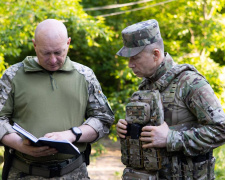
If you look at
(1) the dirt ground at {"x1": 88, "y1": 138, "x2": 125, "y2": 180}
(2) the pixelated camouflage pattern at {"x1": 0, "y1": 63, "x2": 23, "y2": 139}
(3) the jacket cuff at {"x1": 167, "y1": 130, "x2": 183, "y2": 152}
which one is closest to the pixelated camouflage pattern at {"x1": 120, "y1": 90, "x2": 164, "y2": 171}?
(3) the jacket cuff at {"x1": 167, "y1": 130, "x2": 183, "y2": 152}

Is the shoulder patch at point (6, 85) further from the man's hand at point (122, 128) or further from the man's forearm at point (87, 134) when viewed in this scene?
the man's hand at point (122, 128)

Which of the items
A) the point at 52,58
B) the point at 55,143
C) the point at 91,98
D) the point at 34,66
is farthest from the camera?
the point at 91,98

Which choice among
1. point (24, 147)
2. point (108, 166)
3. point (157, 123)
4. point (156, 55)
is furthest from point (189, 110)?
point (108, 166)

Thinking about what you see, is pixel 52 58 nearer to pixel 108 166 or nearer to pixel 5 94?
pixel 5 94

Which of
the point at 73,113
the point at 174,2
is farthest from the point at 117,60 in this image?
the point at 73,113

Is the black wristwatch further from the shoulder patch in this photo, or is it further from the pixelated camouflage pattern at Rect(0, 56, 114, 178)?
the shoulder patch

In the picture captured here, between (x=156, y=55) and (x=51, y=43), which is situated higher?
(x=51, y=43)

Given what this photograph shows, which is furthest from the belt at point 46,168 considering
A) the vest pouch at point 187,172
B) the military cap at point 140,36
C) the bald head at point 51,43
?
the military cap at point 140,36

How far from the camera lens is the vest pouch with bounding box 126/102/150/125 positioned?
8.54 feet

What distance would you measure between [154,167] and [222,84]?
20.5 feet

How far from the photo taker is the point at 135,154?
272 cm

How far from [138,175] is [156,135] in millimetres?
347

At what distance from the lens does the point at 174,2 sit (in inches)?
403

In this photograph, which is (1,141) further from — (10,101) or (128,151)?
(128,151)
